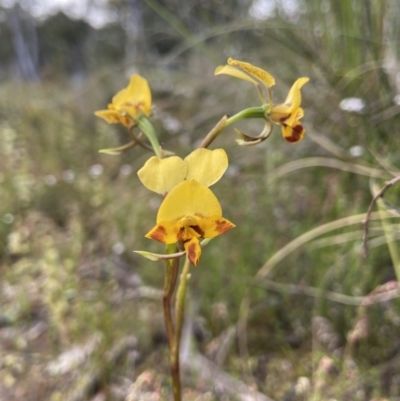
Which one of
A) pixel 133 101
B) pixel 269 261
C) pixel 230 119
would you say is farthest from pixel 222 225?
pixel 269 261

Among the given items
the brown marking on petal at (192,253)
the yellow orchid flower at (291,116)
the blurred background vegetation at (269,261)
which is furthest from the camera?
the blurred background vegetation at (269,261)

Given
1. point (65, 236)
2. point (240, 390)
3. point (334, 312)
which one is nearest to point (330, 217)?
point (334, 312)

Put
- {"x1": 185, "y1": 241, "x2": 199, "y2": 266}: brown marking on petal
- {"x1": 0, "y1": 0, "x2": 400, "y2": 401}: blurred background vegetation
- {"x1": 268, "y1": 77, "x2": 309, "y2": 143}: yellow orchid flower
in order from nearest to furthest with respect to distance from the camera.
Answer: {"x1": 185, "y1": 241, "x2": 199, "y2": 266}: brown marking on petal
{"x1": 268, "y1": 77, "x2": 309, "y2": 143}: yellow orchid flower
{"x1": 0, "y1": 0, "x2": 400, "y2": 401}: blurred background vegetation

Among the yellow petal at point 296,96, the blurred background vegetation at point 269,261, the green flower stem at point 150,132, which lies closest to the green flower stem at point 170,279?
the green flower stem at point 150,132

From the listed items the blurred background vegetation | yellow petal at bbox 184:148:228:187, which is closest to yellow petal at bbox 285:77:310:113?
yellow petal at bbox 184:148:228:187

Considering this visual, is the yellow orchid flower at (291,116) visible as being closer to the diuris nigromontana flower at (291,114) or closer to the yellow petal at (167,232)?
the diuris nigromontana flower at (291,114)

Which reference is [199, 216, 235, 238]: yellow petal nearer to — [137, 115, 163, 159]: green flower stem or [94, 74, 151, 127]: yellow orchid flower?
[137, 115, 163, 159]: green flower stem
